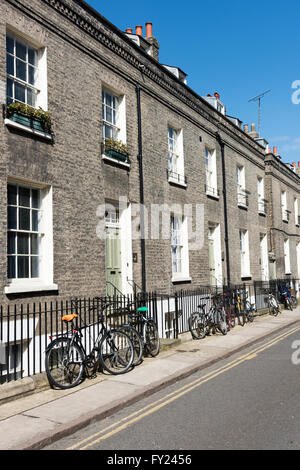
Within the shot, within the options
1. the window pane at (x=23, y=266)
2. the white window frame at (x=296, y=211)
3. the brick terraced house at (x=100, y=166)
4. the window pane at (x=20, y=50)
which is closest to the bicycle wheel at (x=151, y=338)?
the brick terraced house at (x=100, y=166)

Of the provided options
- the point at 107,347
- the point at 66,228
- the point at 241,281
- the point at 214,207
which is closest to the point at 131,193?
the point at 66,228

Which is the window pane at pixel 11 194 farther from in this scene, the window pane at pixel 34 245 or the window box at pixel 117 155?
the window box at pixel 117 155

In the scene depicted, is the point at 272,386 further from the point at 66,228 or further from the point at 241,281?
the point at 241,281

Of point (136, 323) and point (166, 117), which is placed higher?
point (166, 117)

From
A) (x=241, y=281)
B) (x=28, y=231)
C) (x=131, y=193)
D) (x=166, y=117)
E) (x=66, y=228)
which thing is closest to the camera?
(x=28, y=231)

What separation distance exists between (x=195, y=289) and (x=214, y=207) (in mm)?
3771

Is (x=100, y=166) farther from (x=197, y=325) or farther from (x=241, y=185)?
(x=241, y=185)

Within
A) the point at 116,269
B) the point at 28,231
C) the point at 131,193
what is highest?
the point at 131,193

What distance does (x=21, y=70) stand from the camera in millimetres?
9109

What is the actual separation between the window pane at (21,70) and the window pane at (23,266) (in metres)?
3.71

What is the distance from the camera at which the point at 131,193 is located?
1216cm

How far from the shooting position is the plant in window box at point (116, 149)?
11258 mm

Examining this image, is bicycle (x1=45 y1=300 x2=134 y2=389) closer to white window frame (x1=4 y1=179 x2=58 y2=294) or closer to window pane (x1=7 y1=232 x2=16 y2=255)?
white window frame (x1=4 y1=179 x2=58 y2=294)

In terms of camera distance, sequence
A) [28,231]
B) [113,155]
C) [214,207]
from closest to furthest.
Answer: [28,231]
[113,155]
[214,207]
